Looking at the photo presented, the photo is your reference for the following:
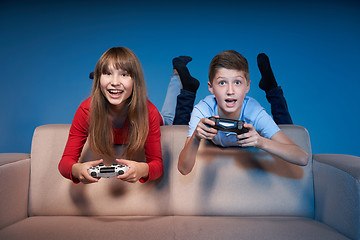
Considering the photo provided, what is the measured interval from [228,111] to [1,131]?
9.13 ft

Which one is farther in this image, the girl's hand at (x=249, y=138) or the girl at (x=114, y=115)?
the girl at (x=114, y=115)

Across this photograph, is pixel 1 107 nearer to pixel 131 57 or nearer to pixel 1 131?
pixel 1 131

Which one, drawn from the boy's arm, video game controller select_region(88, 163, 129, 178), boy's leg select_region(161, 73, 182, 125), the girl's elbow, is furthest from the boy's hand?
boy's leg select_region(161, 73, 182, 125)

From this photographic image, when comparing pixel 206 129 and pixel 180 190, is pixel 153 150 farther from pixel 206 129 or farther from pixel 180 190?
pixel 206 129

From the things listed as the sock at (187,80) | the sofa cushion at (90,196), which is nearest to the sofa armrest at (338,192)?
the sofa cushion at (90,196)

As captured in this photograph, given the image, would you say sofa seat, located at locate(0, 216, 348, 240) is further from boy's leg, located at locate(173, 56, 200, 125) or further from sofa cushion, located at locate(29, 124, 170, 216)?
boy's leg, located at locate(173, 56, 200, 125)

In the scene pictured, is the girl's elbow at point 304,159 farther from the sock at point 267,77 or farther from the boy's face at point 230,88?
the sock at point 267,77

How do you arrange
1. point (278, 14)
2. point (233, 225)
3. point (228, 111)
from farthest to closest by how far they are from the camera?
point (278, 14)
point (228, 111)
point (233, 225)

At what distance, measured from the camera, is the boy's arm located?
1235 mm

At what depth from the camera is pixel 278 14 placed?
3170 millimetres

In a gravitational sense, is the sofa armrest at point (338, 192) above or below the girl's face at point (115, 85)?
below

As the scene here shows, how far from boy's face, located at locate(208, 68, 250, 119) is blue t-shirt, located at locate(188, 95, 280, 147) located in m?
0.11

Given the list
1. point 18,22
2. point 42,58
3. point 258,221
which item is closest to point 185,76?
point 258,221

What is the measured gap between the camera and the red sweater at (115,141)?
1401 millimetres
